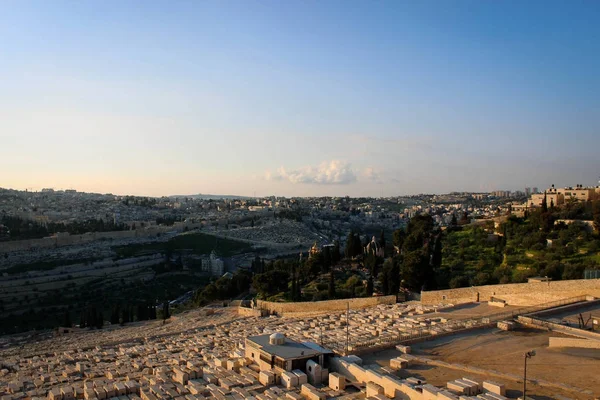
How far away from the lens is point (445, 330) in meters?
13.8

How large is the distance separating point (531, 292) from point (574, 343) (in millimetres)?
5975

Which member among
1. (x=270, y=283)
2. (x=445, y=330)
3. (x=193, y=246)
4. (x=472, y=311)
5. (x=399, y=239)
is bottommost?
(x=193, y=246)

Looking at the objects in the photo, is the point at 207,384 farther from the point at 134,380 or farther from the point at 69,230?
the point at 69,230

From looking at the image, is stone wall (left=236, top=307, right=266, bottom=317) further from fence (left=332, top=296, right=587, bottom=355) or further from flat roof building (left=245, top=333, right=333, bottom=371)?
flat roof building (left=245, top=333, right=333, bottom=371)

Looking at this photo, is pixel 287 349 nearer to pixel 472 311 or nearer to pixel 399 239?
pixel 472 311

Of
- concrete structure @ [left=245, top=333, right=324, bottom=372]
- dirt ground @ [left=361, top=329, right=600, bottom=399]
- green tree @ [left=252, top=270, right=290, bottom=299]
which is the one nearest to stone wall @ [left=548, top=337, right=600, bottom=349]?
dirt ground @ [left=361, top=329, right=600, bottom=399]

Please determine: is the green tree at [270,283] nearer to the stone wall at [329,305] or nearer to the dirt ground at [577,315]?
the stone wall at [329,305]

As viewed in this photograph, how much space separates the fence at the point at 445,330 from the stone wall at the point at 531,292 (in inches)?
16.1

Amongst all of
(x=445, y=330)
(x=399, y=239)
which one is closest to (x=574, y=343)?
(x=445, y=330)

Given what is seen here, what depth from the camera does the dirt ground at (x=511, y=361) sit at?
368 inches

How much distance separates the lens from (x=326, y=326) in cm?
1720

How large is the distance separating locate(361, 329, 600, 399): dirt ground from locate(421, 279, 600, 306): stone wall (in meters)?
4.26

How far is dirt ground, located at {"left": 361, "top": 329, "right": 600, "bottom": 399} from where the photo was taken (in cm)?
934

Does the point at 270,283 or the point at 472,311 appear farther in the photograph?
the point at 270,283
